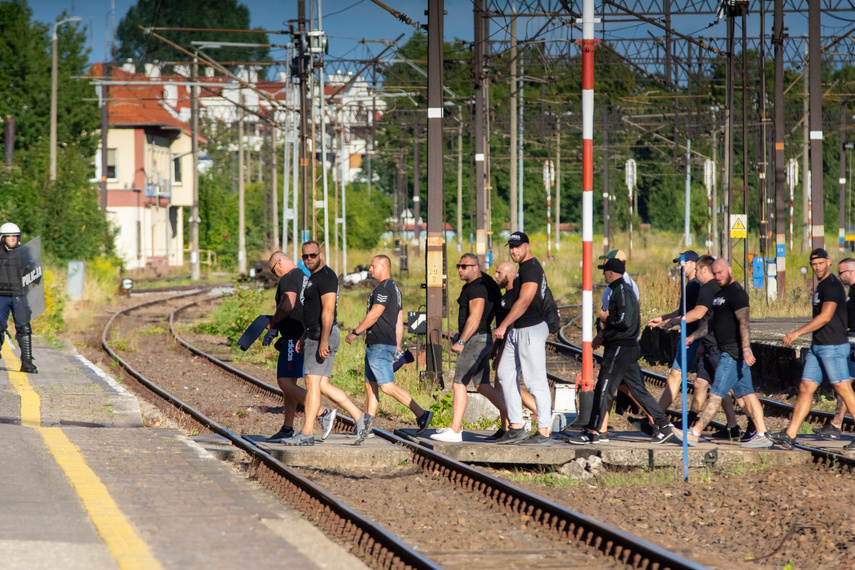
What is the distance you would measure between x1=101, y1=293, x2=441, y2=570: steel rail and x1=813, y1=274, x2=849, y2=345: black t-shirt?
5.06 m

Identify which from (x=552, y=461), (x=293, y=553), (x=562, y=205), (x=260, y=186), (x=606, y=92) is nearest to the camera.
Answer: (x=293, y=553)

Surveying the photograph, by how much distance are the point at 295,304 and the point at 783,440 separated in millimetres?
4807

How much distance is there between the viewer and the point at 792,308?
26203 millimetres

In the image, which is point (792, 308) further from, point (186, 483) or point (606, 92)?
point (606, 92)

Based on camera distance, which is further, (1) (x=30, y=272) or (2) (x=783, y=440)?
(1) (x=30, y=272)

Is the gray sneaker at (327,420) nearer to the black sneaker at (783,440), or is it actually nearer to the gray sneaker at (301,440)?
the gray sneaker at (301,440)

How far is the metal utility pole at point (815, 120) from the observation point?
22.8m

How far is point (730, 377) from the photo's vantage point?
10758 mm

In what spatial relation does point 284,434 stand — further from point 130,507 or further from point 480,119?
point 480,119

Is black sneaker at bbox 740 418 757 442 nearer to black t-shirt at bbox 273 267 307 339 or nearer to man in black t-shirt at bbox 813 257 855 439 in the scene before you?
man in black t-shirt at bbox 813 257 855 439

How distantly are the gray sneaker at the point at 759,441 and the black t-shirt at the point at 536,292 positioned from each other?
2.36 metres

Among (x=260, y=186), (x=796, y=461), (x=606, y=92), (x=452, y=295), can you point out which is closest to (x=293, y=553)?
(x=796, y=461)

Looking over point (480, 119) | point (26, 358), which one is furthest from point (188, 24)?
point (26, 358)

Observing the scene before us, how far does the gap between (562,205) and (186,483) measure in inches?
3748
